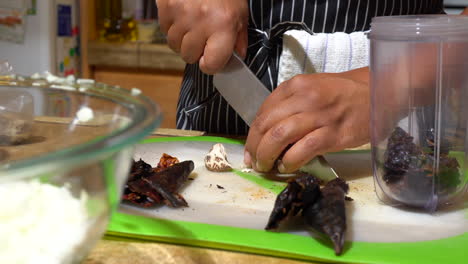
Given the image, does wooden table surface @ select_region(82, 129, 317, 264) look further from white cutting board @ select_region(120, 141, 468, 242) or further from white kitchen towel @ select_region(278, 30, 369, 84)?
white kitchen towel @ select_region(278, 30, 369, 84)

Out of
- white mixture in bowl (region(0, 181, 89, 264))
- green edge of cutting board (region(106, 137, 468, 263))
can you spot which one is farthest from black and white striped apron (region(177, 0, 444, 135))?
white mixture in bowl (region(0, 181, 89, 264))

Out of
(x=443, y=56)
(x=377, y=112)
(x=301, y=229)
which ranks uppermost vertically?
(x=443, y=56)

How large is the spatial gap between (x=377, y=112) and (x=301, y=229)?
0.89ft

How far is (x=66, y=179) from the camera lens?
49 centimetres

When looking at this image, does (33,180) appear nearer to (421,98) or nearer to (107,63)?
(421,98)

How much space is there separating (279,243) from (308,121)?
0.35 meters

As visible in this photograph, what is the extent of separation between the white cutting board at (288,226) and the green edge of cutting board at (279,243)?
0.03m

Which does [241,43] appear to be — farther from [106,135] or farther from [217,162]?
[106,135]

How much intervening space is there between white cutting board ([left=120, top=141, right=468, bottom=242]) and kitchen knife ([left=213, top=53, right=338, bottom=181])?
18 centimetres

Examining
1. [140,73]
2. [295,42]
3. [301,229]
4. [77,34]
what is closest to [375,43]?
[301,229]

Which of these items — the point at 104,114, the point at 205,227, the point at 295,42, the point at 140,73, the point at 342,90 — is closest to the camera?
the point at 104,114

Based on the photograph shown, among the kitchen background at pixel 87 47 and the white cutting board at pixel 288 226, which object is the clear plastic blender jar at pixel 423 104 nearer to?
the white cutting board at pixel 288 226

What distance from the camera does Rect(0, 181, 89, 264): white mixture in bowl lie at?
0.47 m

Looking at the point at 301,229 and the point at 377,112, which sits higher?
the point at 377,112
